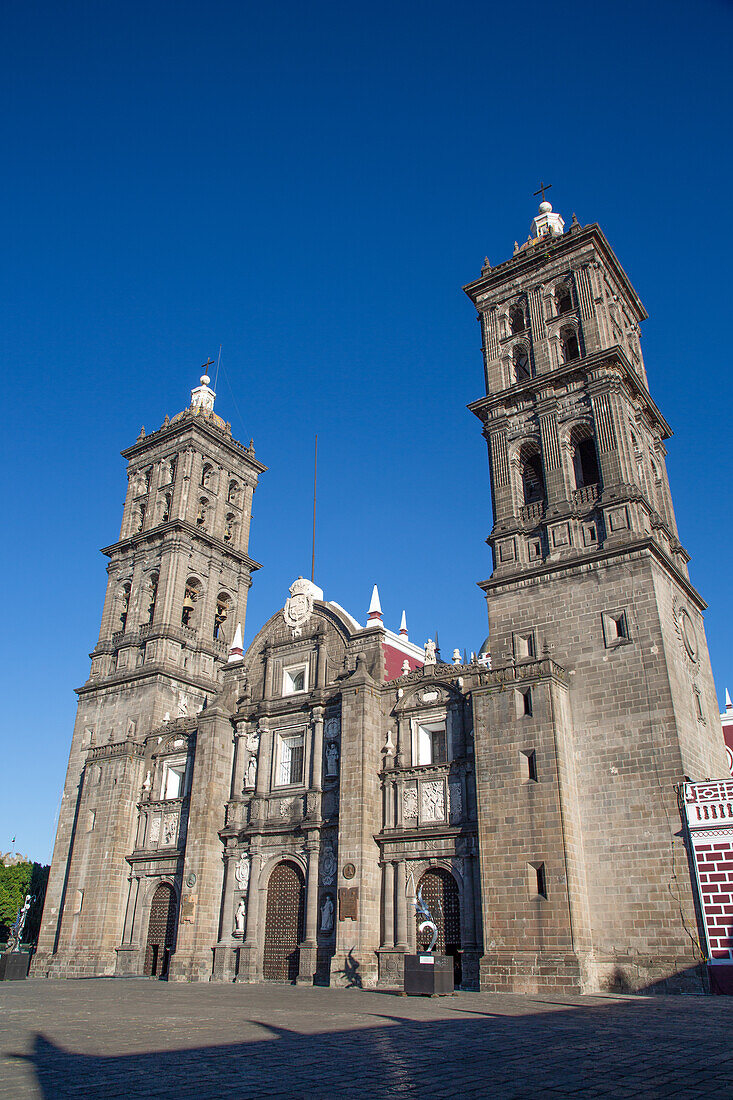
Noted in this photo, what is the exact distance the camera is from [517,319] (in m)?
40.8

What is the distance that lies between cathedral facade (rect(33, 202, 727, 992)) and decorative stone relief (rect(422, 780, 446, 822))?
3.6 inches

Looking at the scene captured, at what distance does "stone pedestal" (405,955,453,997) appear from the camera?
72.3ft

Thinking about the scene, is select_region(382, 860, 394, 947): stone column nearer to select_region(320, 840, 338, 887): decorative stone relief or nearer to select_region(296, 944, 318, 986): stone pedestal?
select_region(320, 840, 338, 887): decorative stone relief

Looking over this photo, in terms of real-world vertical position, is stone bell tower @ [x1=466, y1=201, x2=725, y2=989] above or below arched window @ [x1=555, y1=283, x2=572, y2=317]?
below

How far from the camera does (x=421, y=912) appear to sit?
25.1 metres

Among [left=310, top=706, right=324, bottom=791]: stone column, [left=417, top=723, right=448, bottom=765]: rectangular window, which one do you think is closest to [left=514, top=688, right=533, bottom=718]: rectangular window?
[left=417, top=723, right=448, bottom=765]: rectangular window

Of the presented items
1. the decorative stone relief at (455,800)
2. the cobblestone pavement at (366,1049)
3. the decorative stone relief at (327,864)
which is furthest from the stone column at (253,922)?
the cobblestone pavement at (366,1049)

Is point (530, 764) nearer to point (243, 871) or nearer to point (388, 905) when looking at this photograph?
point (388, 905)

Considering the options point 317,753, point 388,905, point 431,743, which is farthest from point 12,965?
point 431,743

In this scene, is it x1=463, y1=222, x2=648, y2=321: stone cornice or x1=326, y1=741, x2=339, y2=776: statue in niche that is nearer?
x1=326, y1=741, x2=339, y2=776: statue in niche

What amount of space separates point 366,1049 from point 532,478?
2804cm

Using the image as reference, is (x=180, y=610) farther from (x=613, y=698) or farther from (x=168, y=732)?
(x=613, y=698)

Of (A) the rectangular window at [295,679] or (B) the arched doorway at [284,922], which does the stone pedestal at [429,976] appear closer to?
(B) the arched doorway at [284,922]

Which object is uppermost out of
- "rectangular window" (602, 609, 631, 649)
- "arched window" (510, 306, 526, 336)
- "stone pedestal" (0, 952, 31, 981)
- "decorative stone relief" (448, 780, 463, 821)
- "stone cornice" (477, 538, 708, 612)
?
"arched window" (510, 306, 526, 336)
